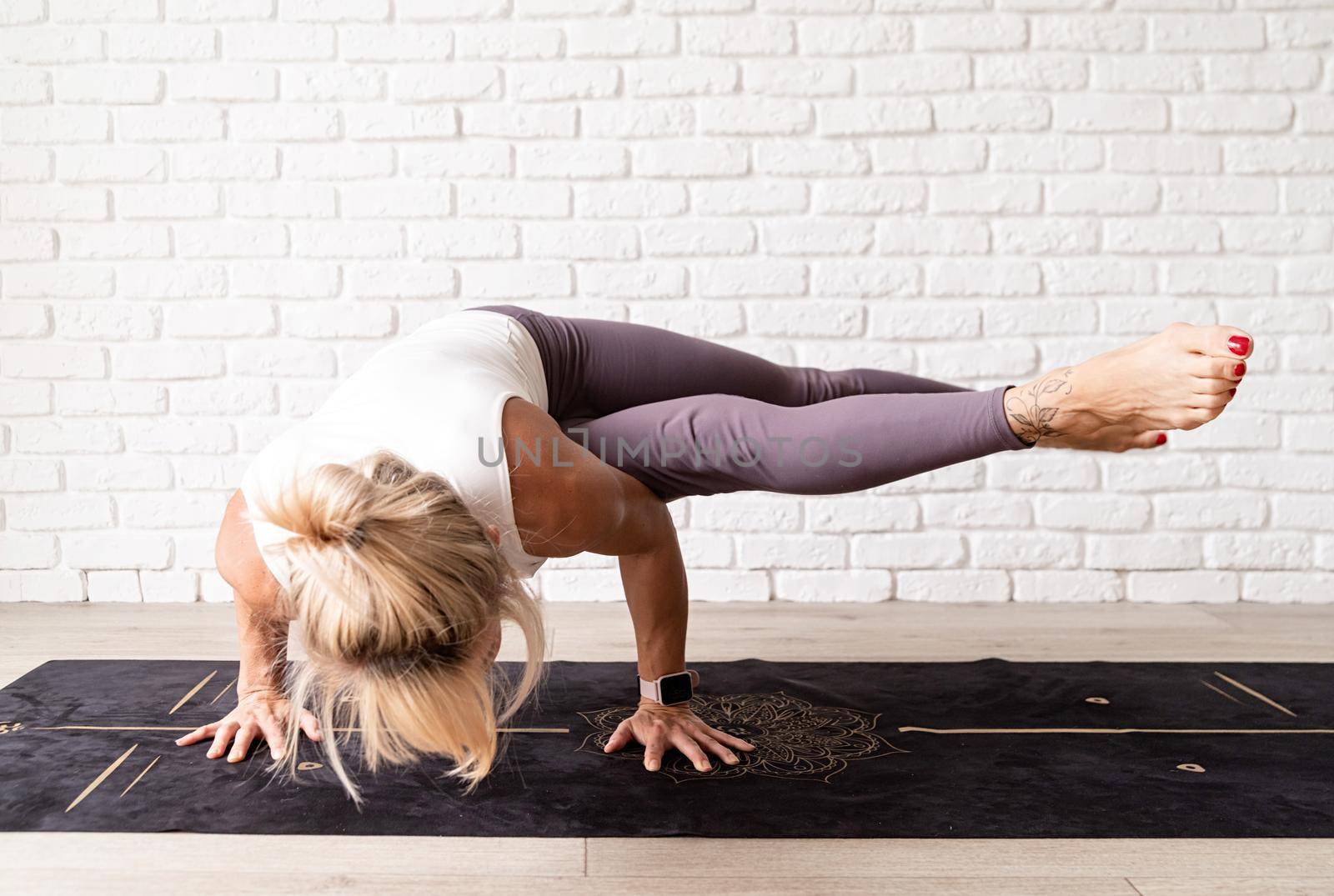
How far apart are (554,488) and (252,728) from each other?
0.83 meters

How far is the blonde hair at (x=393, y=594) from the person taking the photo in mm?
1440

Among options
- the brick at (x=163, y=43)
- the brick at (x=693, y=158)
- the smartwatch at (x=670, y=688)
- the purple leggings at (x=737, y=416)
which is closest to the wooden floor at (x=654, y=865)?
the smartwatch at (x=670, y=688)

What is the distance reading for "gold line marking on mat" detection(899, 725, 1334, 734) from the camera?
6.95ft

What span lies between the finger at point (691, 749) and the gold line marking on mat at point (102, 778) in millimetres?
982

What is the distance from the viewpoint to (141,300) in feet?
10.4

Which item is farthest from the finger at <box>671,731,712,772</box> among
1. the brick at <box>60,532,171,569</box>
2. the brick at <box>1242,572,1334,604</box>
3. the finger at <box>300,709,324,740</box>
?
the brick at <box>1242,572,1334,604</box>

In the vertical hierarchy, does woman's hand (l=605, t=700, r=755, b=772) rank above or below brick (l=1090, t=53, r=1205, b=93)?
below

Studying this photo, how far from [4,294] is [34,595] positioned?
0.89m

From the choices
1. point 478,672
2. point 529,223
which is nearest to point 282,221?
point 529,223

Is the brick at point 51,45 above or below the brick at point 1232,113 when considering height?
above

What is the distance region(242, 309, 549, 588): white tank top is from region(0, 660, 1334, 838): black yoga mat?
16.5 inches

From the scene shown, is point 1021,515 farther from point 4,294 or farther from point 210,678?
point 4,294

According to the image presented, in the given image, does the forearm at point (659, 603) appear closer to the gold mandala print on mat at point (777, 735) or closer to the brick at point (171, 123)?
the gold mandala print on mat at point (777, 735)

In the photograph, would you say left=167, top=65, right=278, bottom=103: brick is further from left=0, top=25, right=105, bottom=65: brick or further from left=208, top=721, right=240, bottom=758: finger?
left=208, top=721, right=240, bottom=758: finger
